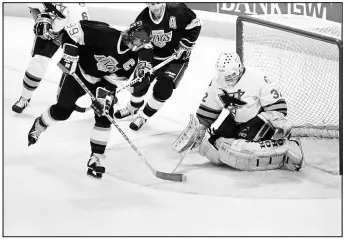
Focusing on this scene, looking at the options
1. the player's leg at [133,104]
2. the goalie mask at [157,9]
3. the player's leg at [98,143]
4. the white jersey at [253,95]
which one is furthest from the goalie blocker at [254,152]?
the player's leg at [133,104]

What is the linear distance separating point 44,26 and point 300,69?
1.46 meters

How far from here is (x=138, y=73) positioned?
178 inches

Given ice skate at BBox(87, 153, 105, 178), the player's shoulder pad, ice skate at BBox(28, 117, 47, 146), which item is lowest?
ice skate at BBox(87, 153, 105, 178)

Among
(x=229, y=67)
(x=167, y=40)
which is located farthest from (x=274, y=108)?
(x=167, y=40)

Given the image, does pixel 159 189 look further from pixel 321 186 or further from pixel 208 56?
pixel 208 56

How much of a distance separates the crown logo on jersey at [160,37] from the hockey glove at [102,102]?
34.4 inches

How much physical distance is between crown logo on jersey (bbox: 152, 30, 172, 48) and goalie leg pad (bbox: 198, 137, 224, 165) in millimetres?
753

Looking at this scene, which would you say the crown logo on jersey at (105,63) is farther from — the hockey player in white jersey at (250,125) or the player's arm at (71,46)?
the hockey player in white jersey at (250,125)

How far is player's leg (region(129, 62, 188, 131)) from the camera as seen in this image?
205 inches

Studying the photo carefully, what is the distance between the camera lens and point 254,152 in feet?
14.8

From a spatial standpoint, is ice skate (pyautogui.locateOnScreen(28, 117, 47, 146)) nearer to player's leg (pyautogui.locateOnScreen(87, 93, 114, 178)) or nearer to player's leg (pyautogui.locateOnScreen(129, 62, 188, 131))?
player's leg (pyautogui.locateOnScreen(87, 93, 114, 178))

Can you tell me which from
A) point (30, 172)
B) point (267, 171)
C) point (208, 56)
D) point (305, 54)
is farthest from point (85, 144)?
point (208, 56)

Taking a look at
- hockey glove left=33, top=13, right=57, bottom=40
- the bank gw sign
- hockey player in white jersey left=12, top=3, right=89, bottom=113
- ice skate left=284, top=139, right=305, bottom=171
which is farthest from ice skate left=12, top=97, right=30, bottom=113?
the bank gw sign

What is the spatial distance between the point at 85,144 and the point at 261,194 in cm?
115
